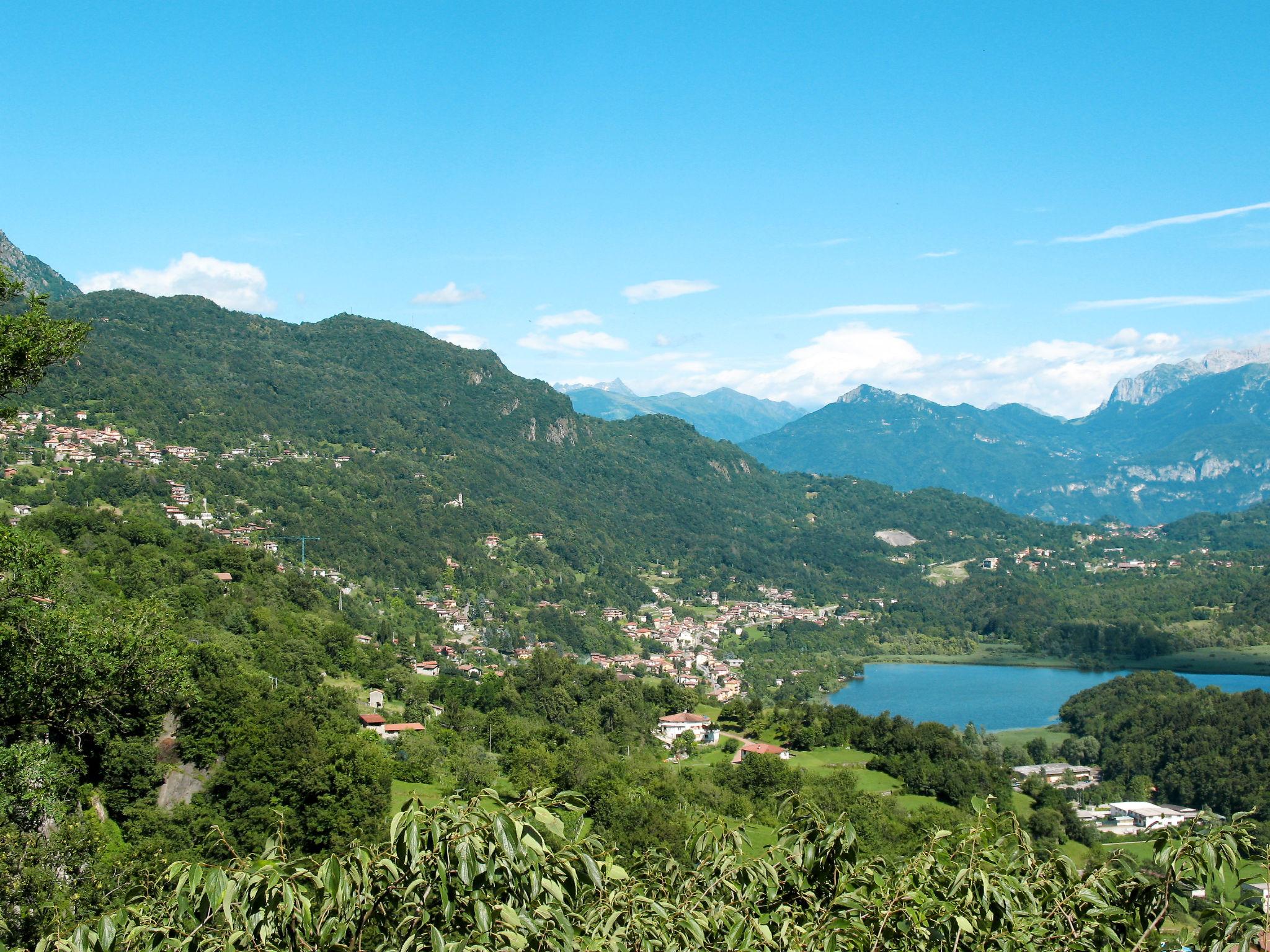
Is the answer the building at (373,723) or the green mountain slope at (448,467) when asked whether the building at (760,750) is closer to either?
the building at (373,723)

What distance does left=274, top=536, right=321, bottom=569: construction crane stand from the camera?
49.8 m

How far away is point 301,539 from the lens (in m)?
51.4

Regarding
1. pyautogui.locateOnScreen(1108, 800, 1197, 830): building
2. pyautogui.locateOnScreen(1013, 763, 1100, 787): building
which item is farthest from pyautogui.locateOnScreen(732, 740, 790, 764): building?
pyautogui.locateOnScreen(1108, 800, 1197, 830): building

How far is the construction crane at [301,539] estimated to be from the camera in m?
49.8

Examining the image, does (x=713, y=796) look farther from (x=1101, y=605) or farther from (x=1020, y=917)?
(x=1101, y=605)

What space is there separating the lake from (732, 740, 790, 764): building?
16997 mm

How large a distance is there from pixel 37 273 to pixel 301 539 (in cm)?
7977

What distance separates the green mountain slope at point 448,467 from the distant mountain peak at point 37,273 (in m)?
19.6

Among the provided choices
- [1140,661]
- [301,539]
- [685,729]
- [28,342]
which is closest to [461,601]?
[301,539]

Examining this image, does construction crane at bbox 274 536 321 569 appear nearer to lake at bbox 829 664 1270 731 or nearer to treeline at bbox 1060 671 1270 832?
lake at bbox 829 664 1270 731

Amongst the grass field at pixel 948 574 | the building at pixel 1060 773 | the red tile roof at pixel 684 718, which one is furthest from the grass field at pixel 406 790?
the grass field at pixel 948 574

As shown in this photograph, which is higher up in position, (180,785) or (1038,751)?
(180,785)

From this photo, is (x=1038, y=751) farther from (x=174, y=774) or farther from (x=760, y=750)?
(x=174, y=774)

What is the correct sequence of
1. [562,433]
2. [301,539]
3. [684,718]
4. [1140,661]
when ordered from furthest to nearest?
[562,433] → [1140,661] → [301,539] → [684,718]
